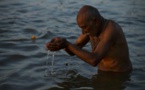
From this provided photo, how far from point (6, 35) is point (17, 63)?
1.76 metres

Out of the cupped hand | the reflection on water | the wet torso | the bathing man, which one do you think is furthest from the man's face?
the reflection on water

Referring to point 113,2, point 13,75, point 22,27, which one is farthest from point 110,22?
point 113,2

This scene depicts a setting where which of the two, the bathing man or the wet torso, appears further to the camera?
the wet torso

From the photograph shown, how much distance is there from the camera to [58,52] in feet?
23.1

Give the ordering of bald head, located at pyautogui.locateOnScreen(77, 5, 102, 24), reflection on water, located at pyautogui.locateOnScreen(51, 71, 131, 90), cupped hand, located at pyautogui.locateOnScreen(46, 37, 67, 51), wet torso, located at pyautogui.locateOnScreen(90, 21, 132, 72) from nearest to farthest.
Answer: bald head, located at pyautogui.locateOnScreen(77, 5, 102, 24) < cupped hand, located at pyautogui.locateOnScreen(46, 37, 67, 51) < wet torso, located at pyautogui.locateOnScreen(90, 21, 132, 72) < reflection on water, located at pyautogui.locateOnScreen(51, 71, 131, 90)

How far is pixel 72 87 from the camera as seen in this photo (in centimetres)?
530

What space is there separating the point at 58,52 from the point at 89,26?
2.26m

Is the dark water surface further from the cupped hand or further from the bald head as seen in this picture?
the bald head

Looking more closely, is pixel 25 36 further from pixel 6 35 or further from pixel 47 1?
pixel 47 1

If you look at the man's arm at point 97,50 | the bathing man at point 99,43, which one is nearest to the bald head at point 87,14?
the bathing man at point 99,43

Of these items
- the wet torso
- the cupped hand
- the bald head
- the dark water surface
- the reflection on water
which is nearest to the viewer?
the bald head

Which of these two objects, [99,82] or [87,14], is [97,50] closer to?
[87,14]

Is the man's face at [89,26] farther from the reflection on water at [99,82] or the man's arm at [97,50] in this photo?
the reflection on water at [99,82]

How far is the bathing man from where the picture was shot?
4864mm
